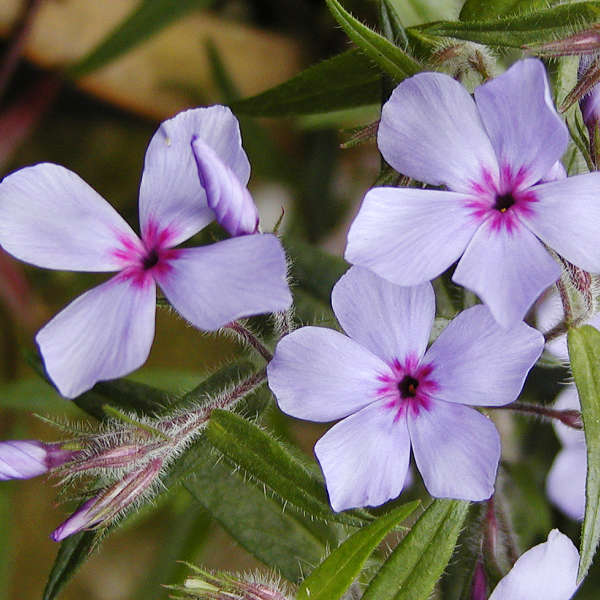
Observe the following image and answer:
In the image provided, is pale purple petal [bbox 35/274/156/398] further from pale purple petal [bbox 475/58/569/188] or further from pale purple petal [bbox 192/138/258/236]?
pale purple petal [bbox 475/58/569/188]

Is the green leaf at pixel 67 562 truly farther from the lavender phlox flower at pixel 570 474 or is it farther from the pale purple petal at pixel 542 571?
the lavender phlox flower at pixel 570 474

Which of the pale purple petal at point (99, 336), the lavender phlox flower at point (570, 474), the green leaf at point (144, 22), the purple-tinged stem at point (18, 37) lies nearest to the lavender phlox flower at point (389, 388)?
the pale purple petal at point (99, 336)

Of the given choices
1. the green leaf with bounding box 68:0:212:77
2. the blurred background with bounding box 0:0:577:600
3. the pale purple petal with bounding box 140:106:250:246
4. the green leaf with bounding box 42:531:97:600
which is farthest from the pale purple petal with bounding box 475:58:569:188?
the green leaf with bounding box 68:0:212:77

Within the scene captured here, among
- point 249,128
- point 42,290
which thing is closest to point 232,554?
point 42,290

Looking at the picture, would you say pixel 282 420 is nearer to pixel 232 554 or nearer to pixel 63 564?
pixel 232 554

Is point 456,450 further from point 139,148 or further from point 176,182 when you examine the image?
point 139,148

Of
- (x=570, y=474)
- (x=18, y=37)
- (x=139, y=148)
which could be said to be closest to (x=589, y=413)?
(x=570, y=474)
